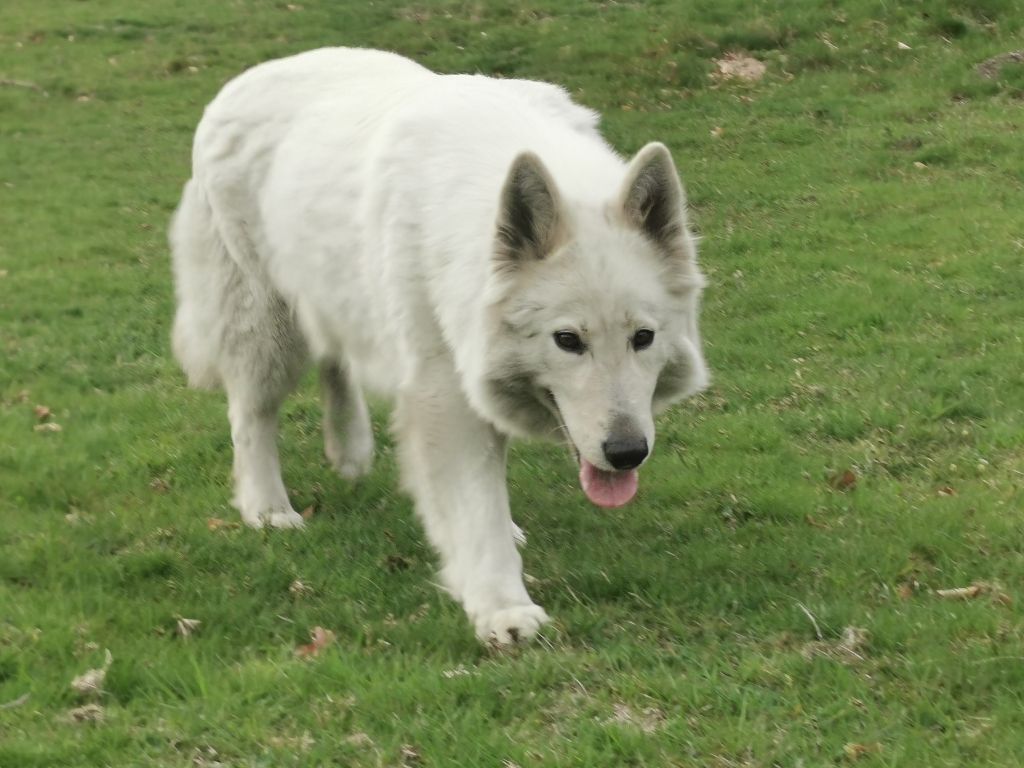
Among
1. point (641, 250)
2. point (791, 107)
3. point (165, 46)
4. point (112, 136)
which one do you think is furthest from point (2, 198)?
point (641, 250)

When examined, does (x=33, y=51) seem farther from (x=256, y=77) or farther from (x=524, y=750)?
(x=524, y=750)

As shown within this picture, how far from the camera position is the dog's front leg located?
4699mm

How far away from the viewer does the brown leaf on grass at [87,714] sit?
12.9 ft

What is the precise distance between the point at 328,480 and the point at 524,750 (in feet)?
10.7

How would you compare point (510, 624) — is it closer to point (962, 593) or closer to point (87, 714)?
point (87, 714)

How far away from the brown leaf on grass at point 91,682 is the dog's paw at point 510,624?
1.38 metres

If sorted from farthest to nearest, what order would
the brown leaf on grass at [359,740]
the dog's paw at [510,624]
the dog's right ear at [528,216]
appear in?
the dog's paw at [510,624] < the dog's right ear at [528,216] < the brown leaf on grass at [359,740]

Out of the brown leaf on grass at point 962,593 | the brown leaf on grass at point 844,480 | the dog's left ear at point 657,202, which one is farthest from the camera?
the brown leaf on grass at point 844,480

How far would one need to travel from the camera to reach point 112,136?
17.8 meters

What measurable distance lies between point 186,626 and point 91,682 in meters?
0.61

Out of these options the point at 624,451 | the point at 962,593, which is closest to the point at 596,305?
the point at 624,451

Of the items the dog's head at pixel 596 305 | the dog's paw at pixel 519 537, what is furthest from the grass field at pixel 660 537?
the dog's head at pixel 596 305

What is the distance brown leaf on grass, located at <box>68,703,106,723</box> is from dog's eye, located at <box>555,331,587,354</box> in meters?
2.01

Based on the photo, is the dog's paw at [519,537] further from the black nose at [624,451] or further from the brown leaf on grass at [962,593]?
the brown leaf on grass at [962,593]
